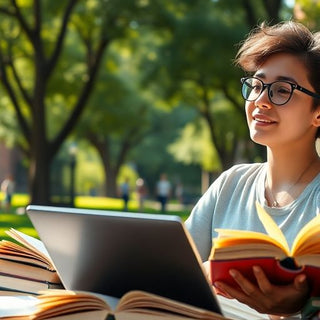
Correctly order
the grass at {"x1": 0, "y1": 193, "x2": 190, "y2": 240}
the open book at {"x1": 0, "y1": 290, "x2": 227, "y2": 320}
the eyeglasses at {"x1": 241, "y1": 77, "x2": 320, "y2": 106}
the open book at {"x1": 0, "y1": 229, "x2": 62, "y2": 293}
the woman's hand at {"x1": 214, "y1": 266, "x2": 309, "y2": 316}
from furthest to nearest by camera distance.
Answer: the grass at {"x1": 0, "y1": 193, "x2": 190, "y2": 240}, the eyeglasses at {"x1": 241, "y1": 77, "x2": 320, "y2": 106}, the open book at {"x1": 0, "y1": 229, "x2": 62, "y2": 293}, the woman's hand at {"x1": 214, "y1": 266, "x2": 309, "y2": 316}, the open book at {"x1": 0, "y1": 290, "x2": 227, "y2": 320}

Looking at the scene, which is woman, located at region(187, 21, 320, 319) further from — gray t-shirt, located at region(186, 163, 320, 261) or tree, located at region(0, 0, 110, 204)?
tree, located at region(0, 0, 110, 204)

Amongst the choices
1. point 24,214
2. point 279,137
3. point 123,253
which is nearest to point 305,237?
point 123,253

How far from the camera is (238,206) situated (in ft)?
9.48

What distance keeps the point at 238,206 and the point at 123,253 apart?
0.70 metres

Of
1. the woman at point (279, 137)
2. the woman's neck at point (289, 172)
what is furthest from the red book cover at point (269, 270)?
the woman's neck at point (289, 172)

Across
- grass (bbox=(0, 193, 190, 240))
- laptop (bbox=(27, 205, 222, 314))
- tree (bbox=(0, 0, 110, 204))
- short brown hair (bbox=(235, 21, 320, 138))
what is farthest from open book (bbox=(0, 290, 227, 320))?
tree (bbox=(0, 0, 110, 204))

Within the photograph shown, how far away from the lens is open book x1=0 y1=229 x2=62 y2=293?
2.54 m

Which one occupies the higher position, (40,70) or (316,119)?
(40,70)

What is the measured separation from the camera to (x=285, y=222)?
8.93ft

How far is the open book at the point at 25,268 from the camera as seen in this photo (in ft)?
8.32

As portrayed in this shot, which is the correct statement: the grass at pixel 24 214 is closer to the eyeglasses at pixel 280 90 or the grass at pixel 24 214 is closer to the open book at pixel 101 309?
the eyeglasses at pixel 280 90

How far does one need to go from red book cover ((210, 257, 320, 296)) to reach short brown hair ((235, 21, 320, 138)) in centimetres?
77

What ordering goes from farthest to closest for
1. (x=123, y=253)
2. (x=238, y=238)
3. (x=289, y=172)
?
1. (x=289, y=172)
2. (x=123, y=253)
3. (x=238, y=238)

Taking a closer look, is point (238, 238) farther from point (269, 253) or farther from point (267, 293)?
point (267, 293)
